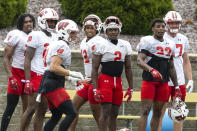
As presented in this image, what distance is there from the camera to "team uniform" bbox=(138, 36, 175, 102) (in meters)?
10.1

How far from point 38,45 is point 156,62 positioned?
6.23 ft

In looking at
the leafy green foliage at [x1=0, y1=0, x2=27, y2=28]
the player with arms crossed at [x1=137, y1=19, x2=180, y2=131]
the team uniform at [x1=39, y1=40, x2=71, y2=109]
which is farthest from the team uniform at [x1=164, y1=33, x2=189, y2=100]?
the leafy green foliage at [x1=0, y1=0, x2=27, y2=28]

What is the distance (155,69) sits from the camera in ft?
33.2

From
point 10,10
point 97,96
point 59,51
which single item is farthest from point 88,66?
point 10,10

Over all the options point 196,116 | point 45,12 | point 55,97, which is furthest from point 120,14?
point 55,97

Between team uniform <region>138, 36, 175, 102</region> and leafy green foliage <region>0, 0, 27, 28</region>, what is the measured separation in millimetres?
4089

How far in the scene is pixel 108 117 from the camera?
32.2 ft

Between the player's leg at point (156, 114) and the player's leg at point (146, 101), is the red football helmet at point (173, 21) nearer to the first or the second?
the player's leg at point (146, 101)

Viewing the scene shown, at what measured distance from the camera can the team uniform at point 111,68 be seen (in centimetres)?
983

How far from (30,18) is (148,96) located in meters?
2.30

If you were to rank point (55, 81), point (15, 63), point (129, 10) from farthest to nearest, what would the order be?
point (129, 10)
point (15, 63)
point (55, 81)

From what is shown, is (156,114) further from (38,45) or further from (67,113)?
(38,45)

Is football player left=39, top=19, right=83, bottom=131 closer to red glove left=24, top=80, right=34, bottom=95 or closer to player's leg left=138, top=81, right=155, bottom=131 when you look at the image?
red glove left=24, top=80, right=34, bottom=95

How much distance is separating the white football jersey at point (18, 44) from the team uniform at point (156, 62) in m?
1.89
